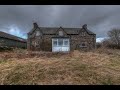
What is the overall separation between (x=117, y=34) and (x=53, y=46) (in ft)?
22.2

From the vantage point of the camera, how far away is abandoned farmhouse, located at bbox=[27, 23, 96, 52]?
730 inches

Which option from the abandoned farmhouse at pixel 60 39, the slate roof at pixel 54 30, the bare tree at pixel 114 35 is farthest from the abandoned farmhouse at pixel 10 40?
the bare tree at pixel 114 35

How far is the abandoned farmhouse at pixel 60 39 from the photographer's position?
18.5 metres

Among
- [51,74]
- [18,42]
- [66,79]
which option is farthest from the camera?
[18,42]

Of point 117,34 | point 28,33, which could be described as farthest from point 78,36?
point 28,33

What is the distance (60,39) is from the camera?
747 inches

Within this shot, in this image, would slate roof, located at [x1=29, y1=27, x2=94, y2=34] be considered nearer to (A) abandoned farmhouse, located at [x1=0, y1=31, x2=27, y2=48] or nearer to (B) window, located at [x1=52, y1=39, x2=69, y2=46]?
(B) window, located at [x1=52, y1=39, x2=69, y2=46]

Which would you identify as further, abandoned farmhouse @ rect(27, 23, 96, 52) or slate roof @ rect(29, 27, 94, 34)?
slate roof @ rect(29, 27, 94, 34)

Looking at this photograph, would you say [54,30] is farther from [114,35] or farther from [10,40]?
[114,35]

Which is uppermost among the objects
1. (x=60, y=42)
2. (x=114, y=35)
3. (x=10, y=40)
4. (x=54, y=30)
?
(x=54, y=30)

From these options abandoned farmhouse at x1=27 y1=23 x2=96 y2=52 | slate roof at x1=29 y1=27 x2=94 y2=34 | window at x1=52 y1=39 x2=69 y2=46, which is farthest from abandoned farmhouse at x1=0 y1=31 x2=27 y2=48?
window at x1=52 y1=39 x2=69 y2=46

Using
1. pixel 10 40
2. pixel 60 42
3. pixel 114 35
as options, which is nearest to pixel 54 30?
pixel 60 42
